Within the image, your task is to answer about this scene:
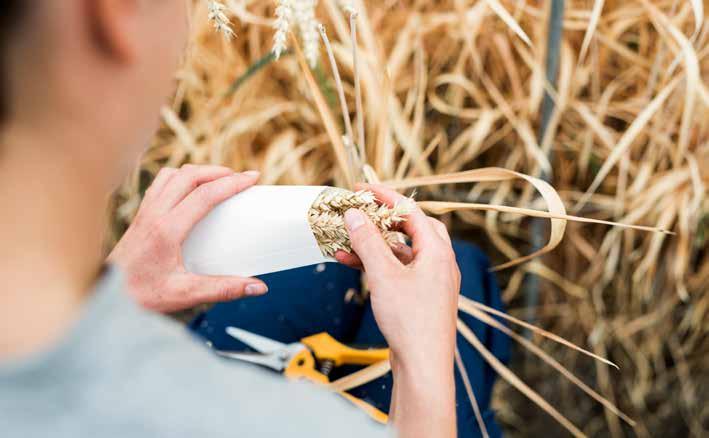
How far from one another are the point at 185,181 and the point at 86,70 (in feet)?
1.07

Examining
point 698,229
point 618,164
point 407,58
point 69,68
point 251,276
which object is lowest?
point 698,229

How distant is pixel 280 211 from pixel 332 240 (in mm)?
54

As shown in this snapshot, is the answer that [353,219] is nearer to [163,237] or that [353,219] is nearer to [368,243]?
[368,243]

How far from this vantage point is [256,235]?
0.57 m

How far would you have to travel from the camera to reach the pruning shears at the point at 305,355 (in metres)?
0.66

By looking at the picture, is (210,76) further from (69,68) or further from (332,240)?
(69,68)

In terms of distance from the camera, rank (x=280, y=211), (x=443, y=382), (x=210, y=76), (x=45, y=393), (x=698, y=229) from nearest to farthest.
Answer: (x=45, y=393) → (x=443, y=382) → (x=280, y=211) → (x=698, y=229) → (x=210, y=76)

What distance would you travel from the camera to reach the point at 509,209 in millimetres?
597

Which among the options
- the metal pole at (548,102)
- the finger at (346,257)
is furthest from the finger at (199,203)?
the metal pole at (548,102)

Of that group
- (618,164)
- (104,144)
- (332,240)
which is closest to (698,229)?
(618,164)

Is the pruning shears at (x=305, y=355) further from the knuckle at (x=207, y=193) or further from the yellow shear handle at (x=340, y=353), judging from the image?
the knuckle at (x=207, y=193)

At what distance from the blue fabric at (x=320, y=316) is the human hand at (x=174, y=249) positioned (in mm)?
154

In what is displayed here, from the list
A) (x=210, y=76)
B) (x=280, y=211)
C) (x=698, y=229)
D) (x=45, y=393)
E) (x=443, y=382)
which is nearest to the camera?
(x=45, y=393)

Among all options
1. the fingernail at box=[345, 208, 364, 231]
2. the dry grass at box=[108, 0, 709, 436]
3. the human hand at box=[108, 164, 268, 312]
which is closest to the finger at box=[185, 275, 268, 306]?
the human hand at box=[108, 164, 268, 312]
